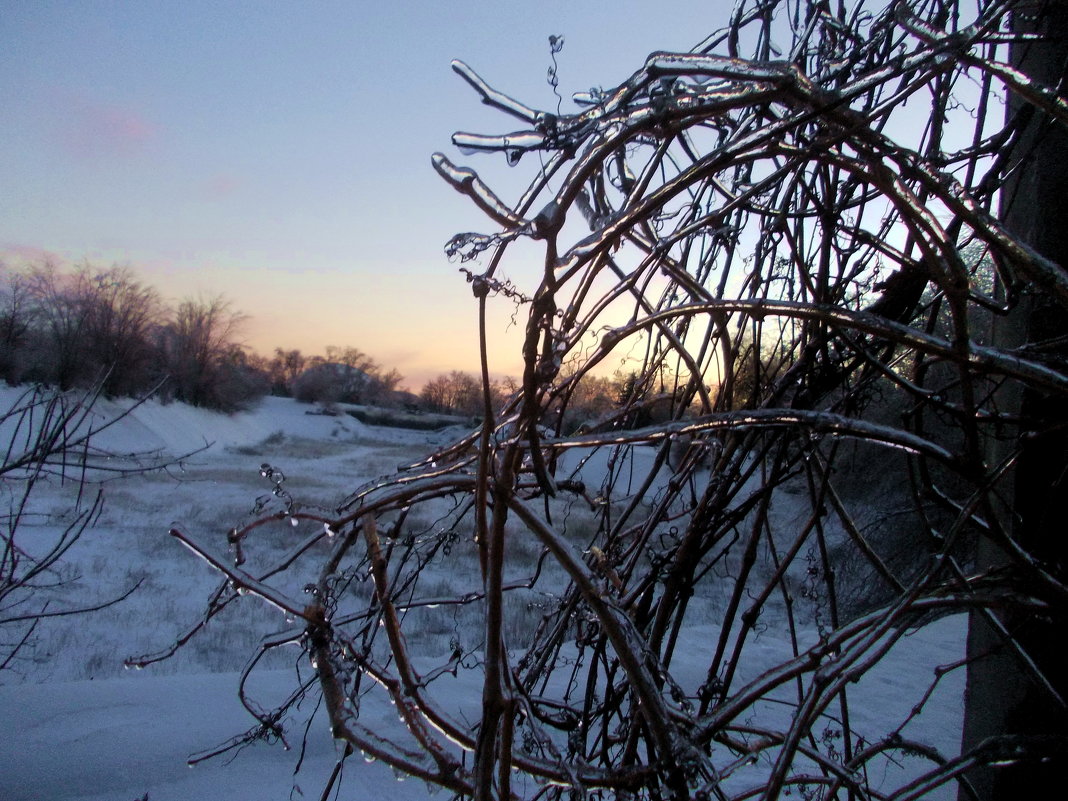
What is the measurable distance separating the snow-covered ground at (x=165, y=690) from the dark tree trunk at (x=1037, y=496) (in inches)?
51.8

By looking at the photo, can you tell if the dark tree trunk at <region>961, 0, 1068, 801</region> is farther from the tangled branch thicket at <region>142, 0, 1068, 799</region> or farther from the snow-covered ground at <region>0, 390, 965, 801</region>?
the snow-covered ground at <region>0, 390, 965, 801</region>

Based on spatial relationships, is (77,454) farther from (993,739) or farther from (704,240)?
(993,739)

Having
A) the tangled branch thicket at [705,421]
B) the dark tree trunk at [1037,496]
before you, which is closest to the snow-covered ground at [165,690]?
the tangled branch thicket at [705,421]

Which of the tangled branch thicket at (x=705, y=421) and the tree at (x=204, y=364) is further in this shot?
the tree at (x=204, y=364)

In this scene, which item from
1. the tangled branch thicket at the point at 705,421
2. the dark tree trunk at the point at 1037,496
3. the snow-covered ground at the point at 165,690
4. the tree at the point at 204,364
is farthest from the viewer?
the tree at the point at 204,364

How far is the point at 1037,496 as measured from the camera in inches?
57.7

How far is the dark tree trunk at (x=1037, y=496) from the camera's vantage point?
4.63ft

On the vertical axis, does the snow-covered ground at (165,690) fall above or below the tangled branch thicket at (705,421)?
below

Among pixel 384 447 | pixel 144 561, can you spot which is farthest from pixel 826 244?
pixel 384 447

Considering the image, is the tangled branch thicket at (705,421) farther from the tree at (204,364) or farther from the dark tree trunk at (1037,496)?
the tree at (204,364)

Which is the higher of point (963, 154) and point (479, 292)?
point (963, 154)

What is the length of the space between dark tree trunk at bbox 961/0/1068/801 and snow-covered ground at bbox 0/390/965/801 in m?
1.32

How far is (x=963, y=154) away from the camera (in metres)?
1.40

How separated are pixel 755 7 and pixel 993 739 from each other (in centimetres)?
180
